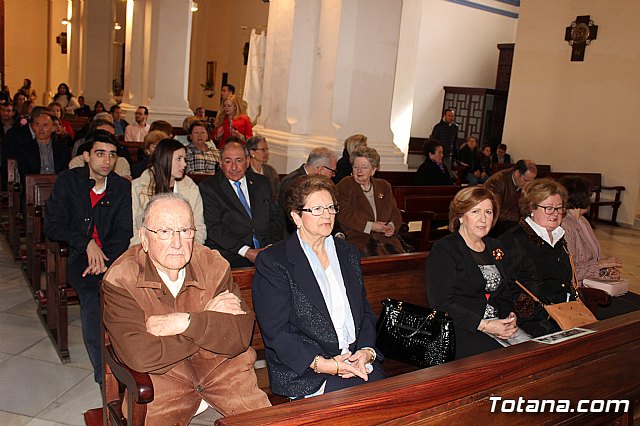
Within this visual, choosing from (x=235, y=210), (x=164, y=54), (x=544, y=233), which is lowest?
(x=235, y=210)

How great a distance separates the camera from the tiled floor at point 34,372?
3.26 meters

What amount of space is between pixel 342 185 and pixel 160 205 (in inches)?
109

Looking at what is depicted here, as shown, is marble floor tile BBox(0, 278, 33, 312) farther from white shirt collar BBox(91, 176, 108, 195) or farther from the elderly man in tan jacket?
the elderly man in tan jacket

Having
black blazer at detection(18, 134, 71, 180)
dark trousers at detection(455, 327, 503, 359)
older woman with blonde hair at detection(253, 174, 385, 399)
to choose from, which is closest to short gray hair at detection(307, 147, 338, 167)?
older woman with blonde hair at detection(253, 174, 385, 399)

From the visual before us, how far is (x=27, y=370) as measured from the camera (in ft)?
12.2

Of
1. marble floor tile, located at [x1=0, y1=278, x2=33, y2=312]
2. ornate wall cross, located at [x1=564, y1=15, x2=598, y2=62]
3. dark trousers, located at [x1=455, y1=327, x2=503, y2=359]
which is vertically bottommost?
marble floor tile, located at [x1=0, y1=278, x2=33, y2=312]

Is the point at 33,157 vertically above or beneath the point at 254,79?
beneath

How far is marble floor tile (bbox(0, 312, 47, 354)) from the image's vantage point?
13.2 feet

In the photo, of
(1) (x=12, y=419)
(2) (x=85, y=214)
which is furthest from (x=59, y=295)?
(1) (x=12, y=419)

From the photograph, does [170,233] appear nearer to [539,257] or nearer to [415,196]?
[539,257]

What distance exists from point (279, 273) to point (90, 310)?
1.44 m

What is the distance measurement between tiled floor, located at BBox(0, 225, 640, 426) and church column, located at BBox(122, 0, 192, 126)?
23.7ft

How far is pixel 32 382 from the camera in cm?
357

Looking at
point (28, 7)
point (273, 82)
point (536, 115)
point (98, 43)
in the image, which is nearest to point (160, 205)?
point (273, 82)
